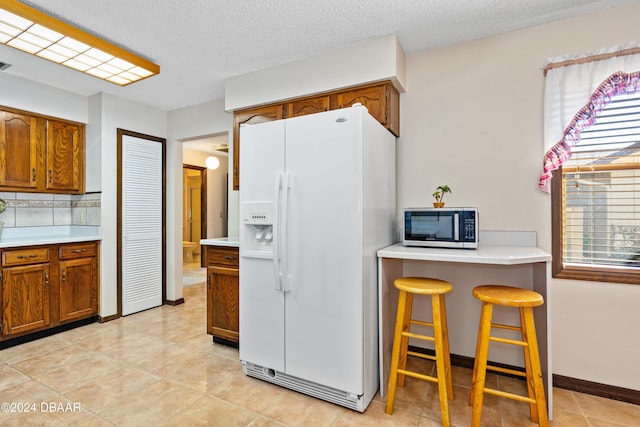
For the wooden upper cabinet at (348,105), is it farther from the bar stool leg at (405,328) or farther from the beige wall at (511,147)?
the bar stool leg at (405,328)

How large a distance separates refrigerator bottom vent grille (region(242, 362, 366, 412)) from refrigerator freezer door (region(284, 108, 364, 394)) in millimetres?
62

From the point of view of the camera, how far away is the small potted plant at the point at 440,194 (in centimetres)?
241

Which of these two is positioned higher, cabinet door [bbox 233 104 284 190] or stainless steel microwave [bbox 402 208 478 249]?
cabinet door [bbox 233 104 284 190]

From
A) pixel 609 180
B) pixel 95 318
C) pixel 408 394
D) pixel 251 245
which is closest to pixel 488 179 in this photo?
pixel 609 180

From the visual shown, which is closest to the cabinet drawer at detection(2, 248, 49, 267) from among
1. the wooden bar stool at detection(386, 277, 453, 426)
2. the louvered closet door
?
the louvered closet door

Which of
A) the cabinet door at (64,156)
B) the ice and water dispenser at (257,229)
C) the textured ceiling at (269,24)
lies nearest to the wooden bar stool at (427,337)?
the ice and water dispenser at (257,229)

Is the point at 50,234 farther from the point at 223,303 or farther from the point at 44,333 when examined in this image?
the point at 223,303

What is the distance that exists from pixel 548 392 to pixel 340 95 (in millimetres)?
2488

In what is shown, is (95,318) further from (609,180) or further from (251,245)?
(609,180)

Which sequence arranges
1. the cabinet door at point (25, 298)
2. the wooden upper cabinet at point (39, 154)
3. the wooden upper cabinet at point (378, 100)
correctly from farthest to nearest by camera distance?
the wooden upper cabinet at point (39, 154) < the cabinet door at point (25, 298) < the wooden upper cabinet at point (378, 100)

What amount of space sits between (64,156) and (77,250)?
1.08 metres

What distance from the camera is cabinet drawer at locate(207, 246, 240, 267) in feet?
9.35

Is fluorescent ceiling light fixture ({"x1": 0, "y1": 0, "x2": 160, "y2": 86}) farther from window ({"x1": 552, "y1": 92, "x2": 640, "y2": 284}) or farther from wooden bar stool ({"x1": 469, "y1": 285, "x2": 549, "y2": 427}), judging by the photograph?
window ({"x1": 552, "y1": 92, "x2": 640, "y2": 284})

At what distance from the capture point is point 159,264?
4180 mm
